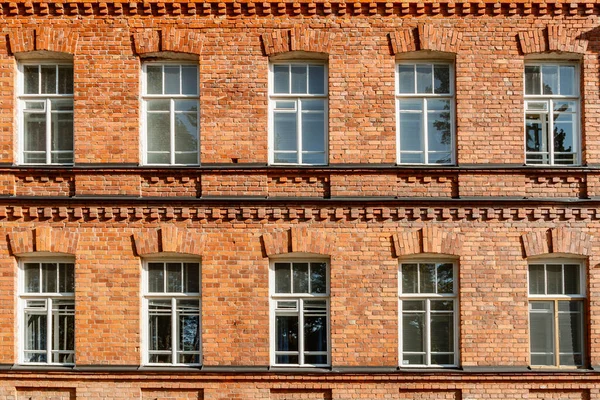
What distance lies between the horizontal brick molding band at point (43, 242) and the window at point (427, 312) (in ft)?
19.1

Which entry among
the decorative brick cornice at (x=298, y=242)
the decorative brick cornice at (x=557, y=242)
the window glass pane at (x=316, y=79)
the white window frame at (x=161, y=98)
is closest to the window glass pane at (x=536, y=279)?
the decorative brick cornice at (x=557, y=242)

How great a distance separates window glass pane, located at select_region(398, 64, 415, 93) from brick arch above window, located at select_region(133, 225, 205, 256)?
4434 millimetres

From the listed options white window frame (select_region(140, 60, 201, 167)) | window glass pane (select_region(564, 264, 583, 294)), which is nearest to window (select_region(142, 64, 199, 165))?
white window frame (select_region(140, 60, 201, 167))

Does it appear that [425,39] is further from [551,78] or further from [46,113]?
[46,113]

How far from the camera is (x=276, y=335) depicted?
11.1 meters

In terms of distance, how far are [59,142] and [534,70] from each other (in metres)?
8.66

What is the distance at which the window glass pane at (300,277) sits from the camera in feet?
36.6

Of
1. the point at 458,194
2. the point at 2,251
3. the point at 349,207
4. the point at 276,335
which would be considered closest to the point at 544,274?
the point at 458,194

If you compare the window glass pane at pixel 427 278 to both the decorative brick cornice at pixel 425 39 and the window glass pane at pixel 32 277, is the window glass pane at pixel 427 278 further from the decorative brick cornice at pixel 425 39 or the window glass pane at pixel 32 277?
the window glass pane at pixel 32 277

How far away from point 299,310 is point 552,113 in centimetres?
573

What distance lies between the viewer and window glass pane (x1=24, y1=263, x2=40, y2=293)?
11266 millimetres

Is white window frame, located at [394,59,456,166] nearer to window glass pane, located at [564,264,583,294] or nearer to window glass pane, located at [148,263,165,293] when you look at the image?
window glass pane, located at [564,264,583,294]

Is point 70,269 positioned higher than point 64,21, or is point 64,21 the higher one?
point 64,21

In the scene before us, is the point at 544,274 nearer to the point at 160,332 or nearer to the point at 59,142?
the point at 160,332
